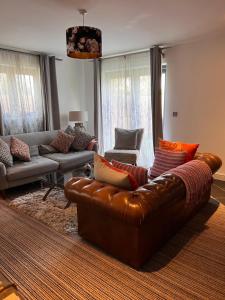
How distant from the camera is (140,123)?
16.9 ft

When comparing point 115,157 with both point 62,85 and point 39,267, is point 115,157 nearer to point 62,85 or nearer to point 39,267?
point 62,85

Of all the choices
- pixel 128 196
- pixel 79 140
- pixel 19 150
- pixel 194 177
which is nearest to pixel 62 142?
pixel 79 140

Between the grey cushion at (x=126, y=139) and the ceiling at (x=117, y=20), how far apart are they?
67.7 inches

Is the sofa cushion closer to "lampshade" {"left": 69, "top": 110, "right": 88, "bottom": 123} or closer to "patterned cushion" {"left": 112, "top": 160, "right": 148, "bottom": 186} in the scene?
"lampshade" {"left": 69, "top": 110, "right": 88, "bottom": 123}

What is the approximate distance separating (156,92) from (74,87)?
7.75ft

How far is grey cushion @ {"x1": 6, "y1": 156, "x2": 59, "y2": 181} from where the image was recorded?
3.55 metres

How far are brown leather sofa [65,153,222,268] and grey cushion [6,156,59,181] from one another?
1645 mm

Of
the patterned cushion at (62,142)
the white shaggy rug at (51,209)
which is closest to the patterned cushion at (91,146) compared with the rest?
the patterned cushion at (62,142)

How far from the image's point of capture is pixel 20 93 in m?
4.87

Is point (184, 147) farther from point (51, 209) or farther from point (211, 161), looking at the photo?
point (51, 209)

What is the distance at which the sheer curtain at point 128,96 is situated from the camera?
495 cm

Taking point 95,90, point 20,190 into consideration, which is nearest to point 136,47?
point 95,90

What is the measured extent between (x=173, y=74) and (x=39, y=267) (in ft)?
13.1

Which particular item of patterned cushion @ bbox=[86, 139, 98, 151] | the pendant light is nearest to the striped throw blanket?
the pendant light
